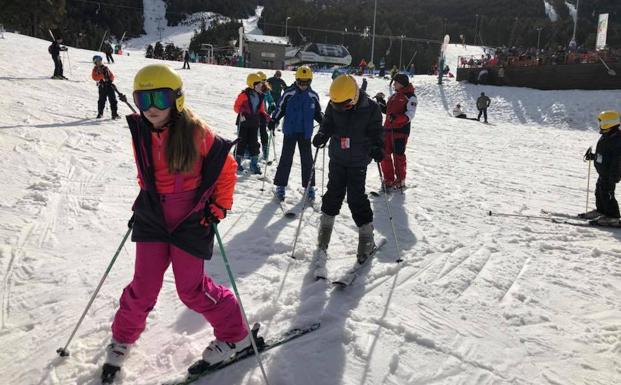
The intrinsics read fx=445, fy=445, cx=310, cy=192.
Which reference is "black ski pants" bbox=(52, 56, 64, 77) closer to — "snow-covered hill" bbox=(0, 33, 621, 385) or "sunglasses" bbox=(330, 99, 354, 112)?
"snow-covered hill" bbox=(0, 33, 621, 385)

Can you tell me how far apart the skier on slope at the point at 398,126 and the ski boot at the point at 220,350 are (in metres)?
4.88

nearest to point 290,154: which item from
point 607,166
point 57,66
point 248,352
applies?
point 248,352

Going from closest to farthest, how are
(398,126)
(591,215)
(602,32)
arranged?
1. (591,215)
2. (398,126)
3. (602,32)

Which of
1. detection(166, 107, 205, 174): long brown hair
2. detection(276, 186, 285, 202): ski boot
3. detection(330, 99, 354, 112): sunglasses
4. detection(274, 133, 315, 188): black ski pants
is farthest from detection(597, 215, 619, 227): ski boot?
detection(166, 107, 205, 174): long brown hair

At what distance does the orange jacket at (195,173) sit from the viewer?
2.46 metres

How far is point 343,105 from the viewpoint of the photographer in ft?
13.5

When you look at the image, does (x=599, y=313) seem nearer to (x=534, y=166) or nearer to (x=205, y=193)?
(x=205, y=193)

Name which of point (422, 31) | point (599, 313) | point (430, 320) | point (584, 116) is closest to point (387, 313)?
point (430, 320)

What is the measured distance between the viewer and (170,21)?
127 metres

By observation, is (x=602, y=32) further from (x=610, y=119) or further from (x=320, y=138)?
(x=320, y=138)

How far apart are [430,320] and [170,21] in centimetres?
13940

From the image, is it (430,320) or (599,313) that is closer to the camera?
(430,320)

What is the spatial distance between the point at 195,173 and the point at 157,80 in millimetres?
534

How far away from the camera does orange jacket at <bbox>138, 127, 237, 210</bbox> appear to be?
8.07 feet
